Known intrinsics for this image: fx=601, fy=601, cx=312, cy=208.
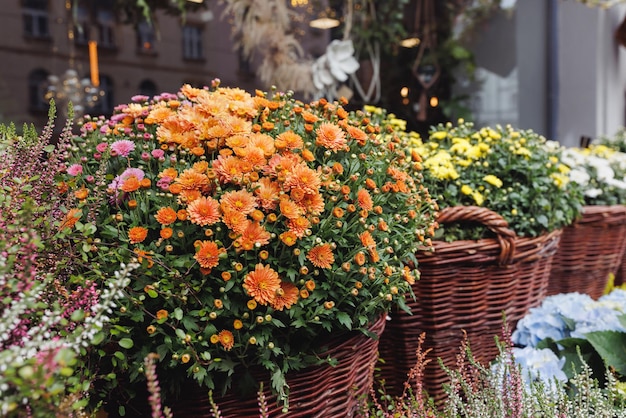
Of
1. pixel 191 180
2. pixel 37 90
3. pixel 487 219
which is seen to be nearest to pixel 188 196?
pixel 191 180

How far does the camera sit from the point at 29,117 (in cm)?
274

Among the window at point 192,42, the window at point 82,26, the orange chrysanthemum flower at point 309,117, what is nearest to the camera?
the orange chrysanthemum flower at point 309,117

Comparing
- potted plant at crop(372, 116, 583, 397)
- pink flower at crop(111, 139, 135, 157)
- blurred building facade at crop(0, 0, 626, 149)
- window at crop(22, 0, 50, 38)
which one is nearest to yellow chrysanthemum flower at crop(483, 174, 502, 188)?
potted plant at crop(372, 116, 583, 397)

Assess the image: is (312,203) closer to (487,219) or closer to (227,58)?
(487,219)

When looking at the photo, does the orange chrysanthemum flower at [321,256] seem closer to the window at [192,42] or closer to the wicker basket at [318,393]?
the wicker basket at [318,393]

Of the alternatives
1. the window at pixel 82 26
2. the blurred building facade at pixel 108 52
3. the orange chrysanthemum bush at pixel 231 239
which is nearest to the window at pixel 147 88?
the blurred building facade at pixel 108 52

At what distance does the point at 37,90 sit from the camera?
2770 mm

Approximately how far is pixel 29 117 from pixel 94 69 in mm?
394

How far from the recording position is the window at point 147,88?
3.02 m

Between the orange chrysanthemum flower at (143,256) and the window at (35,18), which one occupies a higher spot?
the window at (35,18)

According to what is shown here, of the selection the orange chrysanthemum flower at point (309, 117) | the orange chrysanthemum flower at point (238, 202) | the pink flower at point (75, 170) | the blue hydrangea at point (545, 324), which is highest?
the orange chrysanthemum flower at point (309, 117)

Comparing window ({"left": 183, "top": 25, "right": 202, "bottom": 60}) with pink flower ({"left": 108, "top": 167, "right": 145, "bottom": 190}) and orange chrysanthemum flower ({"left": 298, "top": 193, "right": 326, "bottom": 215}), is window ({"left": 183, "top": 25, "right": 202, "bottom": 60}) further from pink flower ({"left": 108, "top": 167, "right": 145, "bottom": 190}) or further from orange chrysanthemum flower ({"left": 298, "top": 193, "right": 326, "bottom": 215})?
orange chrysanthemum flower ({"left": 298, "top": 193, "right": 326, "bottom": 215})

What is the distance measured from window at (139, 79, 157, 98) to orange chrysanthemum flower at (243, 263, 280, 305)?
6.85 ft

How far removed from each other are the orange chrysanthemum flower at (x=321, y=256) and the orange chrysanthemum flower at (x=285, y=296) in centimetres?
7
